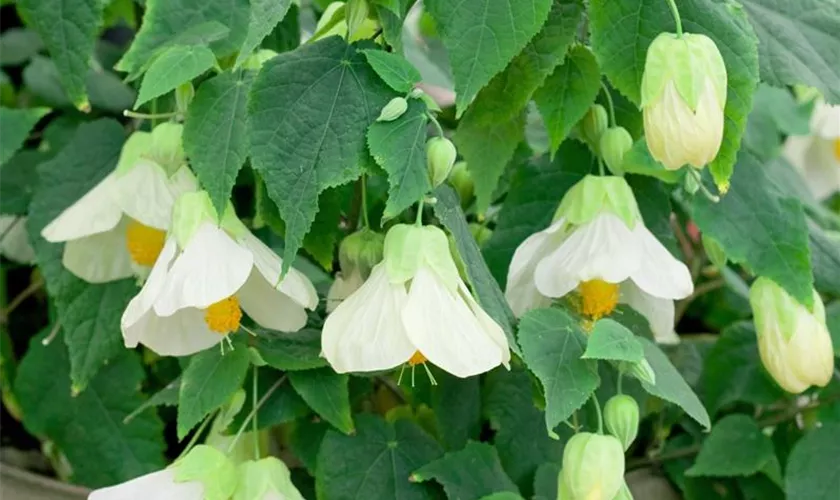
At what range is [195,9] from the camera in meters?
0.50

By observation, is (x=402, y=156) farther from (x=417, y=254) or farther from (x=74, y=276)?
(x=74, y=276)

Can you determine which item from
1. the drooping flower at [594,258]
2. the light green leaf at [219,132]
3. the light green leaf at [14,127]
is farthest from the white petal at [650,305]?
the light green leaf at [14,127]

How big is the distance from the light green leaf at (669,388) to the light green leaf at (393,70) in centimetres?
Result: 17

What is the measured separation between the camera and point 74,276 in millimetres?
559

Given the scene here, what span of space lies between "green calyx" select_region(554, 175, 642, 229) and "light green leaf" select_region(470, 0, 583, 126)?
0.19ft

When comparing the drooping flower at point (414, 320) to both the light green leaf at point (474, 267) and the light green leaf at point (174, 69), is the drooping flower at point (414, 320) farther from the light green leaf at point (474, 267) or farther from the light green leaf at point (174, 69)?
the light green leaf at point (174, 69)

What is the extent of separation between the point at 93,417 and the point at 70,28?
0.26 metres

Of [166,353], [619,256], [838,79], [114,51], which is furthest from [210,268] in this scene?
[114,51]

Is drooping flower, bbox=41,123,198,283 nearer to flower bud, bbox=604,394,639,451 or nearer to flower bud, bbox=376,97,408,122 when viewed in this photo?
flower bud, bbox=376,97,408,122

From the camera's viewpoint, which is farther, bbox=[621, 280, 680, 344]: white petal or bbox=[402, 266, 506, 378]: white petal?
bbox=[621, 280, 680, 344]: white petal

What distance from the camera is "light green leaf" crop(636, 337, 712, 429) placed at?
0.43 meters

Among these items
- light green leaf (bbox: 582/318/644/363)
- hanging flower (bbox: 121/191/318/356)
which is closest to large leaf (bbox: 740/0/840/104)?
light green leaf (bbox: 582/318/644/363)

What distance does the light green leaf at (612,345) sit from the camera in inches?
16.1

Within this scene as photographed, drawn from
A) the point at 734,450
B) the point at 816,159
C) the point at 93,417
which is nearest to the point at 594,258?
the point at 734,450
